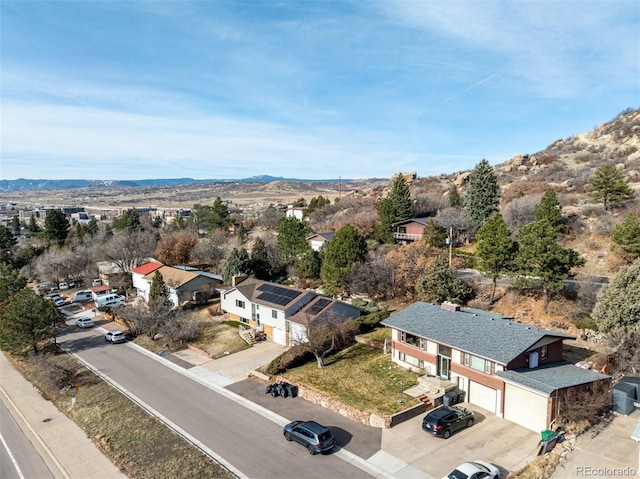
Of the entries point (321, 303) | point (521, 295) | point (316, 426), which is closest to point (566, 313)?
point (521, 295)

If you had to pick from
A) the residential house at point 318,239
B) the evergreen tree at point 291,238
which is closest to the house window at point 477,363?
the evergreen tree at point 291,238

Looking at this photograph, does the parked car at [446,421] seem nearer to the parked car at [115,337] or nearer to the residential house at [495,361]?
the residential house at [495,361]

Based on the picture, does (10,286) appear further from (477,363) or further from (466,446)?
(466,446)

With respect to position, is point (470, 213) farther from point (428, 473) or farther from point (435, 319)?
point (428, 473)

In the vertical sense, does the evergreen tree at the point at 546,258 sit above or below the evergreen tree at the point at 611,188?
below

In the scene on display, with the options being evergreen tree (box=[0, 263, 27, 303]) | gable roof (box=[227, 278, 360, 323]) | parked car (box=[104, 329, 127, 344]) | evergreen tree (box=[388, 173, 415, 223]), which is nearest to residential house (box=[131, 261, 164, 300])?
parked car (box=[104, 329, 127, 344])

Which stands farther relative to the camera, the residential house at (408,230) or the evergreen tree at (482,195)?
the residential house at (408,230)
